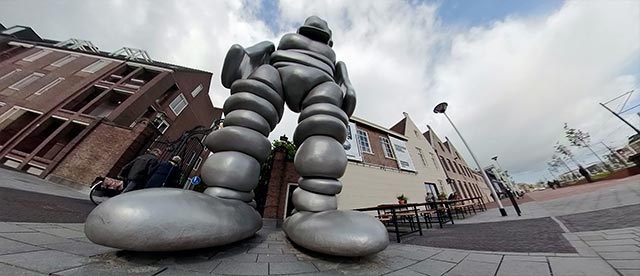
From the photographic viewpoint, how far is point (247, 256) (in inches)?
69.0

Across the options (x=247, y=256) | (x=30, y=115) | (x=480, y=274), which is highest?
(x=30, y=115)

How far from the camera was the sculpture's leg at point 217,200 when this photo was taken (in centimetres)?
126

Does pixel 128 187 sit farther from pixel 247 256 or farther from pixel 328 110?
pixel 328 110

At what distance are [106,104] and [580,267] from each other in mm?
18807

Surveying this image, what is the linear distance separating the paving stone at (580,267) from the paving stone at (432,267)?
27.4 inches

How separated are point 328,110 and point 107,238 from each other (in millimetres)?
1959

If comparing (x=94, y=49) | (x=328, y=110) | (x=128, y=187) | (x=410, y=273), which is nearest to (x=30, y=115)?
(x=94, y=49)

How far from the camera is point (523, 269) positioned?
1620 mm

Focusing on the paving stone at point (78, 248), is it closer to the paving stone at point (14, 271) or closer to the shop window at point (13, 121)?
the paving stone at point (14, 271)

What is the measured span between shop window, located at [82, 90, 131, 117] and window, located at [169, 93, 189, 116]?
9.08 ft

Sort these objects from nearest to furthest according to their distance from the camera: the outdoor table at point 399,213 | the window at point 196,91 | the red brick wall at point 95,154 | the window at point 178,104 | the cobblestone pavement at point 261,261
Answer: the cobblestone pavement at point 261,261
the outdoor table at point 399,213
the red brick wall at point 95,154
the window at point 178,104
the window at point 196,91

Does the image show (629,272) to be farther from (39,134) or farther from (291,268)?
(39,134)

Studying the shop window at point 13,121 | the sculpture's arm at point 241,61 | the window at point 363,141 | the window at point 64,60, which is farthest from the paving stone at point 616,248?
the window at point 64,60

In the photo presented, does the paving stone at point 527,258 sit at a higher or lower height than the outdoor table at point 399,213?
lower
